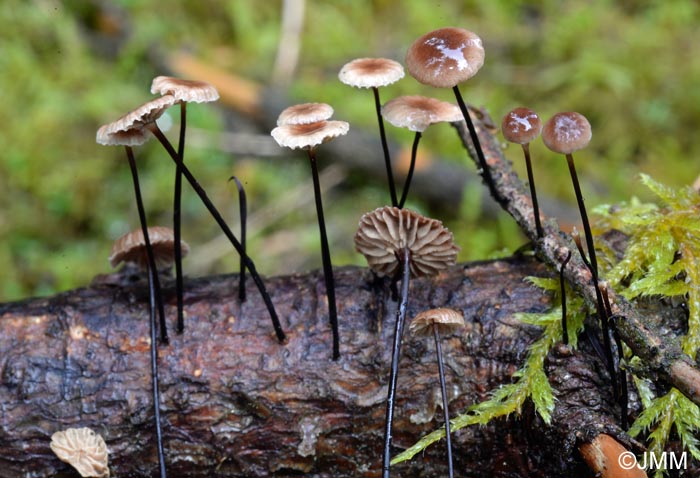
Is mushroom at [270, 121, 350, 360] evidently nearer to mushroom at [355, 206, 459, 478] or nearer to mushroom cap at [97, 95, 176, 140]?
mushroom at [355, 206, 459, 478]

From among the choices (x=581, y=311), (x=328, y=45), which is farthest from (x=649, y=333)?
(x=328, y=45)

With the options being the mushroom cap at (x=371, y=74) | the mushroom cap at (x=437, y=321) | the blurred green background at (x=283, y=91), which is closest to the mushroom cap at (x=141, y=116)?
the mushroom cap at (x=371, y=74)

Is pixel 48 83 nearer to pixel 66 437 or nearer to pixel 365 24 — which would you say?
pixel 365 24

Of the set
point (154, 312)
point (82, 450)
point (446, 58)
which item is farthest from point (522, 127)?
point (82, 450)

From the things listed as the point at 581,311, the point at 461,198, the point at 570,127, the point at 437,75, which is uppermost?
the point at 461,198

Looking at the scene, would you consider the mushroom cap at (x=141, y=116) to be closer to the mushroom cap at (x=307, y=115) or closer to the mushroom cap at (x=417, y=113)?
the mushroom cap at (x=307, y=115)

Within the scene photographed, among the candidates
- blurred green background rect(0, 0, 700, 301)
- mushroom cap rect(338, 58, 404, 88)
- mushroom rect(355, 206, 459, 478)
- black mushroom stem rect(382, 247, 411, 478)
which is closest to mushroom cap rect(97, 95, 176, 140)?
mushroom cap rect(338, 58, 404, 88)

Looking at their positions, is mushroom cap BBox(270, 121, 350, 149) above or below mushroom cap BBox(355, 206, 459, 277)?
above
